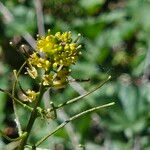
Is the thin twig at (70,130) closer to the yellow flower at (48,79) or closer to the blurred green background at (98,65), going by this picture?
the blurred green background at (98,65)

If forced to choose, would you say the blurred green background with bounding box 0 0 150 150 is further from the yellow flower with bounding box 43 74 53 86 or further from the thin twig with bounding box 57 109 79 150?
the yellow flower with bounding box 43 74 53 86

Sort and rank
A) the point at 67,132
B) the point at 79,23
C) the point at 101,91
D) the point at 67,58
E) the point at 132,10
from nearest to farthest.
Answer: the point at 67,58, the point at 67,132, the point at 101,91, the point at 79,23, the point at 132,10

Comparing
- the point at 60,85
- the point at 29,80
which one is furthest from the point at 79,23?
the point at 60,85

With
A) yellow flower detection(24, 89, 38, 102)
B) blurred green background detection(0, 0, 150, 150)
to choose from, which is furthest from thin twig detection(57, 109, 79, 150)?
yellow flower detection(24, 89, 38, 102)

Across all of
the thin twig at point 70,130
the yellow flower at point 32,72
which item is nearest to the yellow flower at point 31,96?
the yellow flower at point 32,72

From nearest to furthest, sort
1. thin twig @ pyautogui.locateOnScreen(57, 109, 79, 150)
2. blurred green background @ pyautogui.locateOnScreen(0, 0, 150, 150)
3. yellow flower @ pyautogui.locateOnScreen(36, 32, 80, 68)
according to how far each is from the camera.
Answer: yellow flower @ pyautogui.locateOnScreen(36, 32, 80, 68), thin twig @ pyautogui.locateOnScreen(57, 109, 79, 150), blurred green background @ pyautogui.locateOnScreen(0, 0, 150, 150)

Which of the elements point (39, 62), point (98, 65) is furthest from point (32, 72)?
point (98, 65)

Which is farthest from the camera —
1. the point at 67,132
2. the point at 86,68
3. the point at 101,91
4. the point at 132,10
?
the point at 132,10

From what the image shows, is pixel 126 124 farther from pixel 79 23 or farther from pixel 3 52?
pixel 3 52
